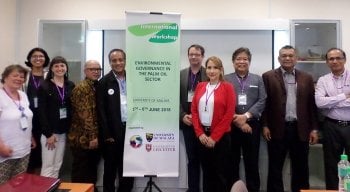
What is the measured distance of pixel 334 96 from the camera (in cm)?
297

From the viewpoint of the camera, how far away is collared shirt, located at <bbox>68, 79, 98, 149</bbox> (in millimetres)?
3051

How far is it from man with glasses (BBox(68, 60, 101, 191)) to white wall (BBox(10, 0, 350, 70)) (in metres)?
1.68

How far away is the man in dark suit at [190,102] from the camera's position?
10.7ft

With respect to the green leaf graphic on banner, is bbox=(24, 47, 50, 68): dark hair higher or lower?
lower

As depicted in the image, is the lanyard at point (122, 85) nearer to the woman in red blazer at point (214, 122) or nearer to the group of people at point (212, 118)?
the group of people at point (212, 118)

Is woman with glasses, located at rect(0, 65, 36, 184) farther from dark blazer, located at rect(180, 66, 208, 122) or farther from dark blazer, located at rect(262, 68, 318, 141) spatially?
dark blazer, located at rect(262, 68, 318, 141)

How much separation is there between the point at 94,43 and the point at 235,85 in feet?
7.02

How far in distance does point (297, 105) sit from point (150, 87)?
4.88 ft

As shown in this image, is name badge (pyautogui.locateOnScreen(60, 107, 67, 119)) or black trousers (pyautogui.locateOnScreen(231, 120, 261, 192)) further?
black trousers (pyautogui.locateOnScreen(231, 120, 261, 192))

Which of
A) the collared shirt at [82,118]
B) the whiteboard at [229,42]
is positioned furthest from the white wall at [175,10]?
the collared shirt at [82,118]

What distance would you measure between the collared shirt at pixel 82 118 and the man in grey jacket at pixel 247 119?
142 cm

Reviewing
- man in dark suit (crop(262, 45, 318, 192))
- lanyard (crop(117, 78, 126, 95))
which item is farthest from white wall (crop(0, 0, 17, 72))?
man in dark suit (crop(262, 45, 318, 192))

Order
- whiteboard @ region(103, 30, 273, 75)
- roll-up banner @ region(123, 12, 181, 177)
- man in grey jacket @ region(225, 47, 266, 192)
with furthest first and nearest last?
whiteboard @ region(103, 30, 273, 75)
man in grey jacket @ region(225, 47, 266, 192)
roll-up banner @ region(123, 12, 181, 177)

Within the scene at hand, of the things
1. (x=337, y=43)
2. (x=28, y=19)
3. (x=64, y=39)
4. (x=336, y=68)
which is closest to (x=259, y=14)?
(x=337, y=43)
